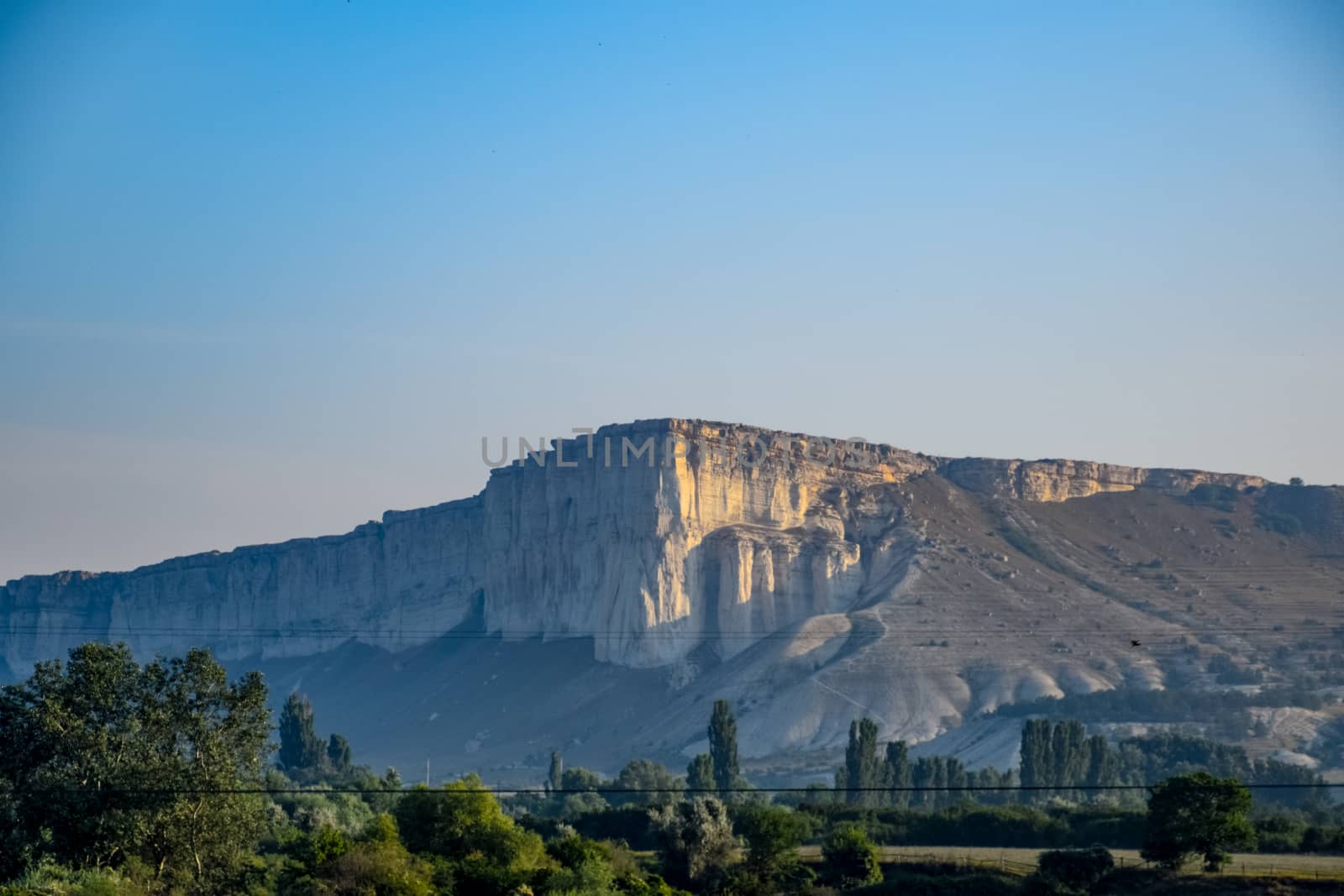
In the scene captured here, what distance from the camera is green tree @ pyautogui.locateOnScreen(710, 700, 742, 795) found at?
98912 millimetres

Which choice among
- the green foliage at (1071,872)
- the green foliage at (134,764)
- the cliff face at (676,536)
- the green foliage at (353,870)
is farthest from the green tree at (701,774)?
the cliff face at (676,536)

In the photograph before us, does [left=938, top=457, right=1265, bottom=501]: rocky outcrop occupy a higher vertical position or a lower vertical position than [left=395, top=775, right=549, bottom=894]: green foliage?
higher

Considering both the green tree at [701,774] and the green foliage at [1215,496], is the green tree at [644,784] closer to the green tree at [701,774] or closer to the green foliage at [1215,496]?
the green tree at [701,774]

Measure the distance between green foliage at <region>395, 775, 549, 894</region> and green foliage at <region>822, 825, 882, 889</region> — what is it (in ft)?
27.6

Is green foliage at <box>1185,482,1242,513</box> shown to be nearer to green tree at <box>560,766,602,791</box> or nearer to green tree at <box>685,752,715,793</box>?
green tree at <box>560,766,602,791</box>

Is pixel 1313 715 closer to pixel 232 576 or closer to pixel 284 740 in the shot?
pixel 284 740

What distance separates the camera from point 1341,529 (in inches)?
6575

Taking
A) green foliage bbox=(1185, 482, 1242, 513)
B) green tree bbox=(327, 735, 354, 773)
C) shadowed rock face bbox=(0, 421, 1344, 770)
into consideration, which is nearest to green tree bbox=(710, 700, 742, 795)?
shadowed rock face bbox=(0, 421, 1344, 770)

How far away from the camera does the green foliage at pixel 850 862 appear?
2158 inches

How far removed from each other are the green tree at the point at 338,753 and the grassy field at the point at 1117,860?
52962mm

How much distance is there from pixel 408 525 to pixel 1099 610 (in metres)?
69.6

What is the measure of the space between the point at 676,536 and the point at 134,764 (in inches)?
4033

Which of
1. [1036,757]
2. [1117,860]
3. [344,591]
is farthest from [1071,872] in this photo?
[344,591]

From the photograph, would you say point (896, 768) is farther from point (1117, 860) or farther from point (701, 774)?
point (1117, 860)
